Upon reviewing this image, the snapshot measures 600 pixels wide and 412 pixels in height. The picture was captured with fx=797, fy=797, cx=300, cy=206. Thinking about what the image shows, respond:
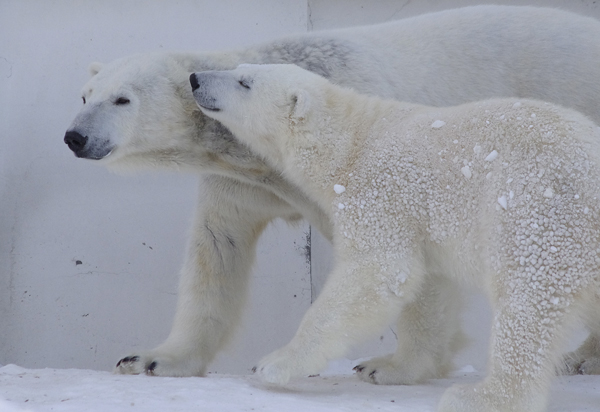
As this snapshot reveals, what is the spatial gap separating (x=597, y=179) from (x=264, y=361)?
1181 millimetres

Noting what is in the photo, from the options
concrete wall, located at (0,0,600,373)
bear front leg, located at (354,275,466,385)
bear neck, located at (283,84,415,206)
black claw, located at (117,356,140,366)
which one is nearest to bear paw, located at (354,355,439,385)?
bear front leg, located at (354,275,466,385)

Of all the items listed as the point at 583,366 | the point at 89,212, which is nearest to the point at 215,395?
the point at 583,366

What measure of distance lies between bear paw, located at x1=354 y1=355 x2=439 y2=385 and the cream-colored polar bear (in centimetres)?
62

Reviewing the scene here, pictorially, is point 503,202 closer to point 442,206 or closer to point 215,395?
point 442,206

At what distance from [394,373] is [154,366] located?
3.36 feet

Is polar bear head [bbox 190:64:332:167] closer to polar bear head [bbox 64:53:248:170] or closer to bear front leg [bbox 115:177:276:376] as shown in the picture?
polar bear head [bbox 64:53:248:170]

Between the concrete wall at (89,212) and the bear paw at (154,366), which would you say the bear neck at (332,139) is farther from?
the concrete wall at (89,212)

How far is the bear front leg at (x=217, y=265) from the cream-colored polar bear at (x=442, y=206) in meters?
0.68

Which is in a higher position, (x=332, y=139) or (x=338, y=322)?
(x=332, y=139)

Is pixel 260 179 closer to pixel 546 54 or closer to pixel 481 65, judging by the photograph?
pixel 481 65

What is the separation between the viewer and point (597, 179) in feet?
7.63

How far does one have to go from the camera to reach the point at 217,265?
386 cm

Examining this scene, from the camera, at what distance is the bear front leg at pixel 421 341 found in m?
3.20

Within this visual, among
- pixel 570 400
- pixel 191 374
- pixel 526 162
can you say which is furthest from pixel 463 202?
pixel 191 374
